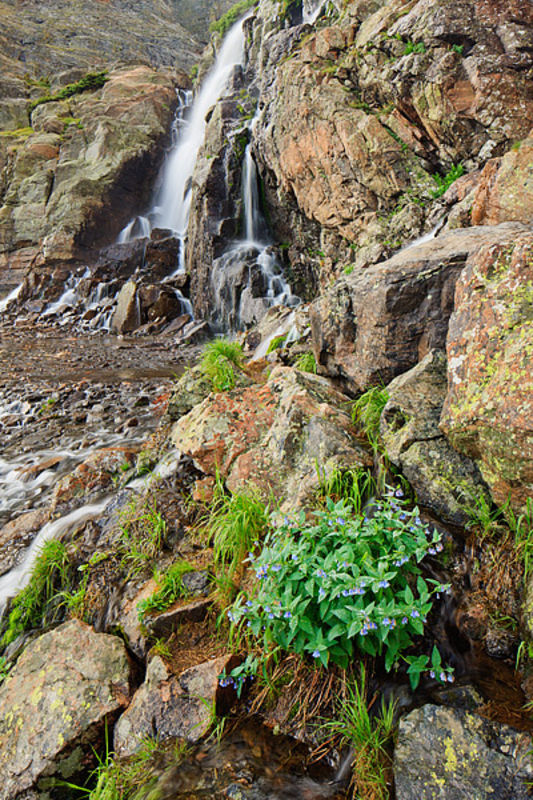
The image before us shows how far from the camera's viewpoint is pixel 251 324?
585 inches

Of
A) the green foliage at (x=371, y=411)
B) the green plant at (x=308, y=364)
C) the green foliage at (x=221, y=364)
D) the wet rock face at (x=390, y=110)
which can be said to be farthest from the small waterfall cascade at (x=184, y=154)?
the green foliage at (x=371, y=411)

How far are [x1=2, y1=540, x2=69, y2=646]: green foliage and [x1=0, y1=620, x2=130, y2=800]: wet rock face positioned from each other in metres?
0.46

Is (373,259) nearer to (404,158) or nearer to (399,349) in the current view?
(404,158)

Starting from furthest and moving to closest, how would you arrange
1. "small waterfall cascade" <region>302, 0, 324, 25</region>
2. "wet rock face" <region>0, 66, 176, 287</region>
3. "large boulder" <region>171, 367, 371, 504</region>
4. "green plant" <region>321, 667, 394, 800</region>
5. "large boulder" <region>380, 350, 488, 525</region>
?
"wet rock face" <region>0, 66, 176, 287</region> < "small waterfall cascade" <region>302, 0, 324, 25</region> < "large boulder" <region>171, 367, 371, 504</region> < "large boulder" <region>380, 350, 488, 525</region> < "green plant" <region>321, 667, 394, 800</region>

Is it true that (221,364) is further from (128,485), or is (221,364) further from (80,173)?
(80,173)

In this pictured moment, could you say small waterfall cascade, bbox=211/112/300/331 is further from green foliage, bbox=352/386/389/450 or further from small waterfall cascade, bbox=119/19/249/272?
green foliage, bbox=352/386/389/450

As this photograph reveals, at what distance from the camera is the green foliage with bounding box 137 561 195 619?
9.48ft

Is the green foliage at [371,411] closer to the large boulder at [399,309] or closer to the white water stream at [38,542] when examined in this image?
the large boulder at [399,309]

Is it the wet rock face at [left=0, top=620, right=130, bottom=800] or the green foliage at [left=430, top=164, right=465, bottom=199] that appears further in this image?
the green foliage at [left=430, top=164, right=465, bottom=199]

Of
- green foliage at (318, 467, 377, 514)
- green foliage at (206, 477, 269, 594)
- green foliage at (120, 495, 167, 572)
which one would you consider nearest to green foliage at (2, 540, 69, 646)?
green foliage at (120, 495, 167, 572)

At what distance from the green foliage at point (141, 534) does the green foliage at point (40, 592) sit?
570mm

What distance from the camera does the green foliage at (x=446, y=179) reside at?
980cm

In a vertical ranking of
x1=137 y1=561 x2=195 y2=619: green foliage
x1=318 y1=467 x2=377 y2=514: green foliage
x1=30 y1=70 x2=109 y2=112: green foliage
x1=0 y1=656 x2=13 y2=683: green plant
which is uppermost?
x1=30 y1=70 x2=109 y2=112: green foliage

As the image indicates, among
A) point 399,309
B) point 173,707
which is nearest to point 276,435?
point 399,309
